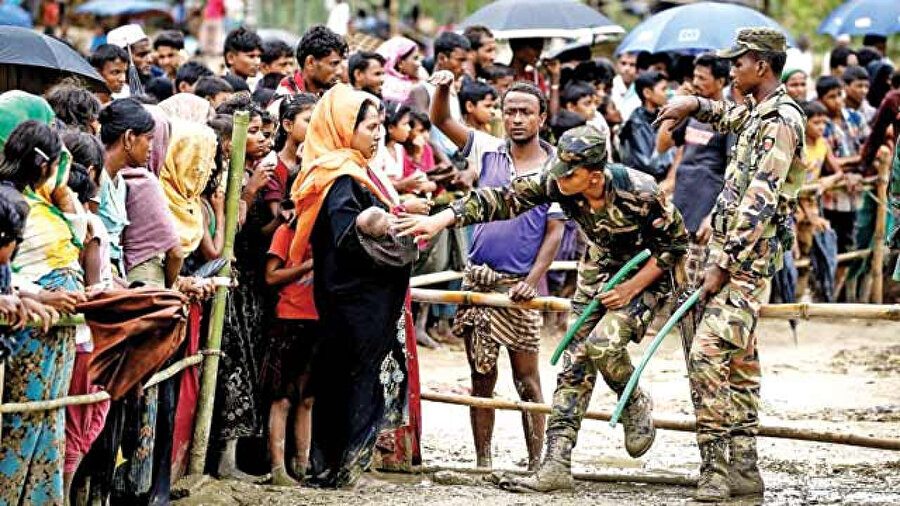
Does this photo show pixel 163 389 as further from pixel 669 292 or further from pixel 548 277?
pixel 548 277

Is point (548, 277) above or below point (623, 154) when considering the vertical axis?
below

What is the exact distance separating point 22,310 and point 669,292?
305 cm

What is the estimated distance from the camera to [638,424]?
700cm

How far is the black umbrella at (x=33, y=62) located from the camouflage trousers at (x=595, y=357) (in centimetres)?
293

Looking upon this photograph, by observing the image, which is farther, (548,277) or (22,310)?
(548,277)

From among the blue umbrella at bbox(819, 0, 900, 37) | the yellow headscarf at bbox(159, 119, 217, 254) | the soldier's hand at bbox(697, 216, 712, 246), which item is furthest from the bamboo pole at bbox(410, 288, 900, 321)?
the blue umbrella at bbox(819, 0, 900, 37)

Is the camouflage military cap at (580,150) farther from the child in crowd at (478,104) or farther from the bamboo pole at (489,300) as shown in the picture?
the child in crowd at (478,104)

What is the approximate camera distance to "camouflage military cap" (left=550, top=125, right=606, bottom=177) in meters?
6.66

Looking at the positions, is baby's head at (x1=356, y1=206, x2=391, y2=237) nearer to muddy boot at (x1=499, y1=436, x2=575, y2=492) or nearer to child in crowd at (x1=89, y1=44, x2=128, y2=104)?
muddy boot at (x1=499, y1=436, x2=575, y2=492)

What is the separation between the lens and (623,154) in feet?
40.9

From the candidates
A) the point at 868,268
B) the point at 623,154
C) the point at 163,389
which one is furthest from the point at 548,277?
the point at 163,389

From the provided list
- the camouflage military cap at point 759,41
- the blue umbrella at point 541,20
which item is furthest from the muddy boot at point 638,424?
the blue umbrella at point 541,20

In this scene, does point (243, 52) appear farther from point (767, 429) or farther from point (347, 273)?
point (767, 429)

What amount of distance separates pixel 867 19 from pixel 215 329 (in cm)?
1072
